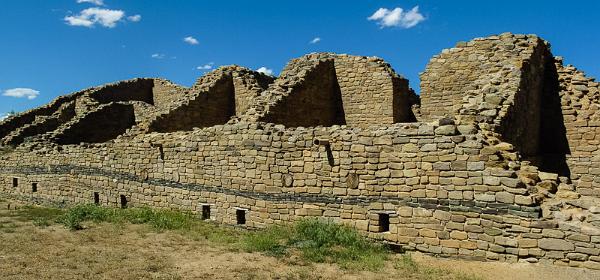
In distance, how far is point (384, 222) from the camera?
10.1 m

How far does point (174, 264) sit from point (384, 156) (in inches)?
175

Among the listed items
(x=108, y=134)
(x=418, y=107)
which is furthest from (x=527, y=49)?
(x=108, y=134)

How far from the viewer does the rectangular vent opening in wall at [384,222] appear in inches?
395

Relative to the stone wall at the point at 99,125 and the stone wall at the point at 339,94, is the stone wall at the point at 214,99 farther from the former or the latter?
the stone wall at the point at 99,125

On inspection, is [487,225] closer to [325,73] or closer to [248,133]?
[248,133]

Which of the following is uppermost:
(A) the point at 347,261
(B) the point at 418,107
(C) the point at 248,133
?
(B) the point at 418,107

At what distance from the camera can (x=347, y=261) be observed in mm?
8820

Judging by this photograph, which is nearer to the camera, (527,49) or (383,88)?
(527,49)

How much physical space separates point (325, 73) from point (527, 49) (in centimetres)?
587

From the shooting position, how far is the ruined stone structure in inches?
343

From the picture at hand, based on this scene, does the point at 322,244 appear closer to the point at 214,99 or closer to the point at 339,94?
the point at 339,94

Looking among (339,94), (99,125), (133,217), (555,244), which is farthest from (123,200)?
(555,244)

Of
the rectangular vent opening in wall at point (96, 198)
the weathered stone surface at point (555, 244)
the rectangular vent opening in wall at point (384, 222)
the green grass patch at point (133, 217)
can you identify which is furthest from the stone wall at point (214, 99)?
the weathered stone surface at point (555, 244)

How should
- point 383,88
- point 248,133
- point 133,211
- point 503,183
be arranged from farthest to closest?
point 383,88, point 133,211, point 248,133, point 503,183
